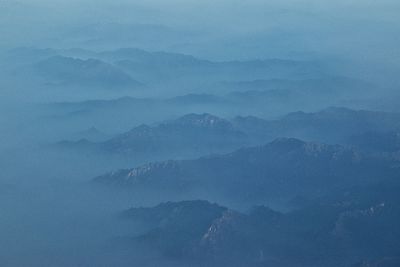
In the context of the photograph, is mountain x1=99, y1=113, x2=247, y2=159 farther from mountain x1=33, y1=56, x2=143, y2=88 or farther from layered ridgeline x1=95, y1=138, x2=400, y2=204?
mountain x1=33, y1=56, x2=143, y2=88

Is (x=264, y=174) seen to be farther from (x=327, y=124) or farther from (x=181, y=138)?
(x=327, y=124)

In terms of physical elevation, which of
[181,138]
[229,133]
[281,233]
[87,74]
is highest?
[281,233]

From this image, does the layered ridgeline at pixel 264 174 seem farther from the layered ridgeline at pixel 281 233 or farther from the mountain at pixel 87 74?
the mountain at pixel 87 74

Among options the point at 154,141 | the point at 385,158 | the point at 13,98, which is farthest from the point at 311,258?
the point at 13,98

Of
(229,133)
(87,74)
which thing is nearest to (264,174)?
(229,133)

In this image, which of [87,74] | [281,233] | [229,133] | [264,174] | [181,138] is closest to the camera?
[281,233]

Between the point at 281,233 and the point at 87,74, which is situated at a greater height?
the point at 281,233

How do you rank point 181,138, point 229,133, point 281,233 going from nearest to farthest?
point 281,233 → point 181,138 → point 229,133
